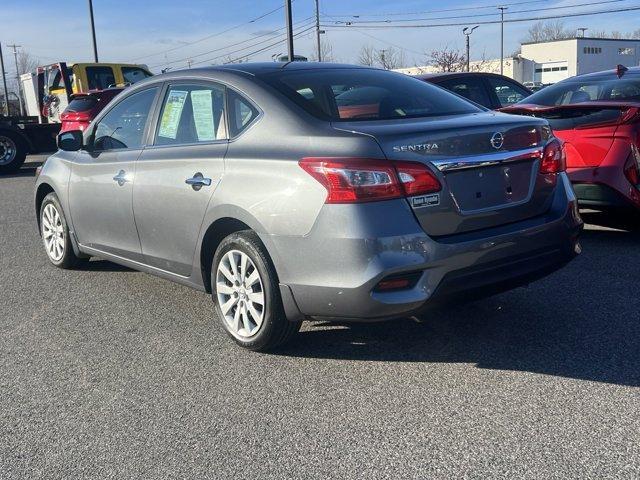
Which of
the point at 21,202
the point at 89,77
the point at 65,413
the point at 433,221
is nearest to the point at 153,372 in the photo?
the point at 65,413

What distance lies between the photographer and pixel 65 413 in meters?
3.43

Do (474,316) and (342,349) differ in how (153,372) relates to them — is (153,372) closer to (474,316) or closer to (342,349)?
(342,349)

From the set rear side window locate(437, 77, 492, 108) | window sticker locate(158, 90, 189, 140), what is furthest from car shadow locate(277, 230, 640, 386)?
rear side window locate(437, 77, 492, 108)

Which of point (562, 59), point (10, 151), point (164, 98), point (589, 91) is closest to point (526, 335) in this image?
point (164, 98)

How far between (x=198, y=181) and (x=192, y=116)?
578 millimetres

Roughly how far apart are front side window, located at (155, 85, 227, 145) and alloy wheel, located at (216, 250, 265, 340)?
0.78m

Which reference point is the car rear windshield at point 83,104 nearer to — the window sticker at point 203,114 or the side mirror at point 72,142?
the side mirror at point 72,142

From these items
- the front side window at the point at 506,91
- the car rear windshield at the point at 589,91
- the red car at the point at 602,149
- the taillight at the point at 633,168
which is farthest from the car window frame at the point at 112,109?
the front side window at the point at 506,91

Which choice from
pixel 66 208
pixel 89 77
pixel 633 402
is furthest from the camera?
pixel 89 77

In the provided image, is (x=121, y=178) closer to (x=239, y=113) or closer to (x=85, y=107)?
(x=239, y=113)

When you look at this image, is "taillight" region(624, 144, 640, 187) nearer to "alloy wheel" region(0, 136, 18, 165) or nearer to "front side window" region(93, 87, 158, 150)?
"front side window" region(93, 87, 158, 150)

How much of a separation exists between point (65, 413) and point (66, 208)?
2.78 m

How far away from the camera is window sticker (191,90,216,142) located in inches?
171

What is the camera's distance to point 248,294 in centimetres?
400
